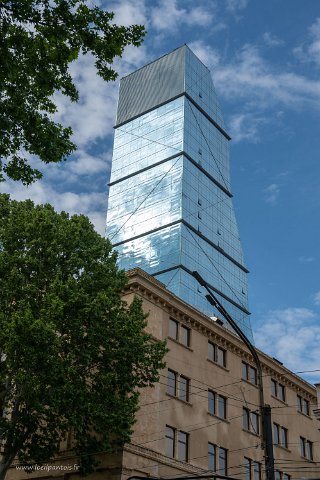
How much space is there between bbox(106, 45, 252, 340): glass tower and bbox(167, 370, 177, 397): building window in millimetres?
73439

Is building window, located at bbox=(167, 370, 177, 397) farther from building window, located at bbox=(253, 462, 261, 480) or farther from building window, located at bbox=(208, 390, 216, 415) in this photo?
building window, located at bbox=(253, 462, 261, 480)

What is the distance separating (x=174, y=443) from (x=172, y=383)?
3359mm

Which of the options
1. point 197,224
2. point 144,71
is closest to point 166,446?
point 197,224

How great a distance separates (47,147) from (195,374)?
2383cm

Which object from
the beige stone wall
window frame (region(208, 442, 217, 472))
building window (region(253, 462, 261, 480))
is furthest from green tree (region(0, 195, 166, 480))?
building window (region(253, 462, 261, 480))

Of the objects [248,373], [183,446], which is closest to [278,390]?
[248,373]

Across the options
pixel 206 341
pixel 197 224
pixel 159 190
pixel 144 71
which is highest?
pixel 144 71

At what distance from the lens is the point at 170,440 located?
106ft

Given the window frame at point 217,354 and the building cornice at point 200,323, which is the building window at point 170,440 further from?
the building cornice at point 200,323

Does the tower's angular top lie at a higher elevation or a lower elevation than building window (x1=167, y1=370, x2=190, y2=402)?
higher

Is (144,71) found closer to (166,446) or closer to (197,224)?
(197,224)

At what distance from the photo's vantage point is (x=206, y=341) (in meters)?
38.0

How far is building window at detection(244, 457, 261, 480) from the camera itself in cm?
3694

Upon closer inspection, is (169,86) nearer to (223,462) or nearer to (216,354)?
(216,354)
